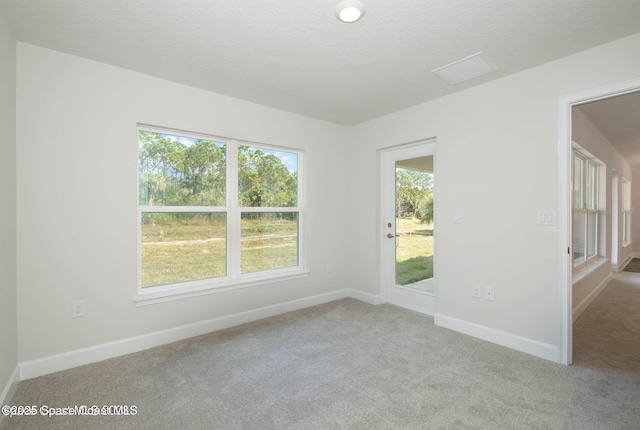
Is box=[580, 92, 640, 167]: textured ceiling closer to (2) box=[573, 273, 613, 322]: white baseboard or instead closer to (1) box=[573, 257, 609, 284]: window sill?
(1) box=[573, 257, 609, 284]: window sill

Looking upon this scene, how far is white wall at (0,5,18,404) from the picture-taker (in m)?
1.92

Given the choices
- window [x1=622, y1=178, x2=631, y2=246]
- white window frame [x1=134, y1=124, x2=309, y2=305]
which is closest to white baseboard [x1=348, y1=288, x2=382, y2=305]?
white window frame [x1=134, y1=124, x2=309, y2=305]

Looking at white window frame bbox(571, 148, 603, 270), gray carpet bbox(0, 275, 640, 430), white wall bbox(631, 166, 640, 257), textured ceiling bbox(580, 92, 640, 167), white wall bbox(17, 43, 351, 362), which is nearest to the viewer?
gray carpet bbox(0, 275, 640, 430)

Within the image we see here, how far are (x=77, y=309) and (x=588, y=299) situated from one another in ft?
19.4

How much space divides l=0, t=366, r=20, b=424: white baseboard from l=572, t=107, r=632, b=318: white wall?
16.9 feet

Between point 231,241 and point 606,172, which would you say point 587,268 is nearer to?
point 606,172

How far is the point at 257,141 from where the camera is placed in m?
3.57

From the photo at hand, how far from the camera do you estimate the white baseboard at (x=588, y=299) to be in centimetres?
360

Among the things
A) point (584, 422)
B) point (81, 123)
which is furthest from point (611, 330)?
point (81, 123)

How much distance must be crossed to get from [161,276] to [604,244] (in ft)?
22.6

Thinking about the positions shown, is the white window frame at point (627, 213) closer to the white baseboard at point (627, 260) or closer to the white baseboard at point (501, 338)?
the white baseboard at point (627, 260)

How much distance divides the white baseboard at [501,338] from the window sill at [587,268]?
1.37m

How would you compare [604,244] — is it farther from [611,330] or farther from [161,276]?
[161,276]

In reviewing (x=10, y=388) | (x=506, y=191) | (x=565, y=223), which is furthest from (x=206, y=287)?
(x=565, y=223)
